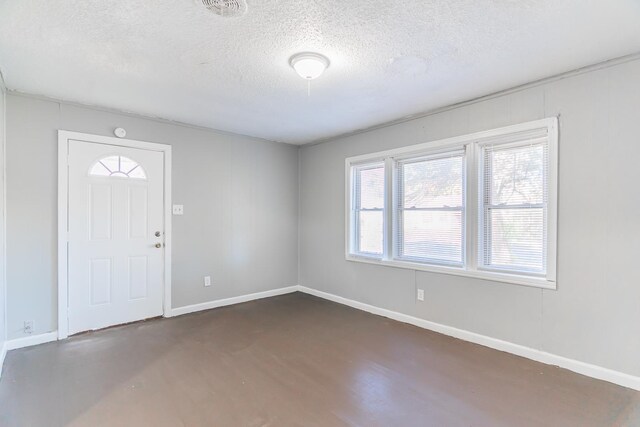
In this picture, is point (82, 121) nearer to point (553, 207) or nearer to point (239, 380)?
point (239, 380)

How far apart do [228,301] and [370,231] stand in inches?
88.3

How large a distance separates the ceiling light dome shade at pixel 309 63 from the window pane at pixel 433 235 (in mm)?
2086

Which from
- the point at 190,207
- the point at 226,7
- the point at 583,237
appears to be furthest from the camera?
the point at 190,207

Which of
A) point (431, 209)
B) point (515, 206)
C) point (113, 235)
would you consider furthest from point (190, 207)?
point (515, 206)

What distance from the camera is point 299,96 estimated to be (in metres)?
3.17

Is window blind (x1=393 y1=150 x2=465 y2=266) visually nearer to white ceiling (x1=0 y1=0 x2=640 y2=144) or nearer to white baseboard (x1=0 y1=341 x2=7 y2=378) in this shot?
white ceiling (x1=0 y1=0 x2=640 y2=144)

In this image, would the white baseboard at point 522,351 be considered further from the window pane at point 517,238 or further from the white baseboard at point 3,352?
the white baseboard at point 3,352

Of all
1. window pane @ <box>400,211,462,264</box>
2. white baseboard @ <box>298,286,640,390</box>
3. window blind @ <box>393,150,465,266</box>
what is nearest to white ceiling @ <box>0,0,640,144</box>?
window blind @ <box>393,150,465,266</box>

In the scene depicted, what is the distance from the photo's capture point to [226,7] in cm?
182

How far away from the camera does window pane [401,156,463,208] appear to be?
346cm

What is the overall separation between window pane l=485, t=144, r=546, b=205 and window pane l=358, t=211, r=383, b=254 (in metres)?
1.44

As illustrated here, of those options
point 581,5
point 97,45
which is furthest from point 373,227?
point 97,45

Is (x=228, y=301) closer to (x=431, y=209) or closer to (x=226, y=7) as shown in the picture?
(x=431, y=209)

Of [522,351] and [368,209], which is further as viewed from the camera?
[368,209]
